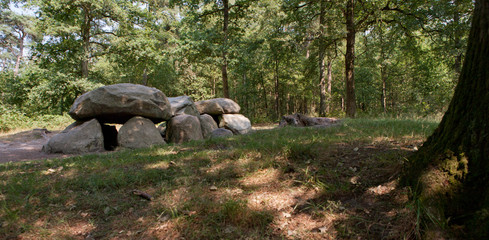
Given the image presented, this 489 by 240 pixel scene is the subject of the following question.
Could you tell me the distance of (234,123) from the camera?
11.4 metres

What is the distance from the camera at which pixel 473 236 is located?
1625 millimetres

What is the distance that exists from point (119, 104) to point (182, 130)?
2.02 m

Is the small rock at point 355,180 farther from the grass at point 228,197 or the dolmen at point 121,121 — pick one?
the dolmen at point 121,121

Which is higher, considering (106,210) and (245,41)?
(245,41)

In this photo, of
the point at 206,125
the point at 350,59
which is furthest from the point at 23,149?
the point at 350,59

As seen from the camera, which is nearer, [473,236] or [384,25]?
[473,236]

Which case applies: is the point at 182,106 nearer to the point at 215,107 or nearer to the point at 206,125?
the point at 206,125

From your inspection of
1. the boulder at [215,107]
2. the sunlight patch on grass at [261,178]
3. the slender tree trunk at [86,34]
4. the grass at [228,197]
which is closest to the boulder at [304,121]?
the boulder at [215,107]

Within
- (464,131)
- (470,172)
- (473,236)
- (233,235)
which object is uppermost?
(464,131)

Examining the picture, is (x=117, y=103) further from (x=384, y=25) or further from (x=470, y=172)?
(x=384, y=25)

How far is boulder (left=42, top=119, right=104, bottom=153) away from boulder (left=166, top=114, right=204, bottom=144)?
2030mm

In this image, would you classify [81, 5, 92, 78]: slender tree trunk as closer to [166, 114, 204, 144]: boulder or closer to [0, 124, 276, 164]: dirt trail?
[0, 124, 276, 164]: dirt trail

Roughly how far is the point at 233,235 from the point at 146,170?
2.03m

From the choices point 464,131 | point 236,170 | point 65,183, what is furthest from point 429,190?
point 65,183
